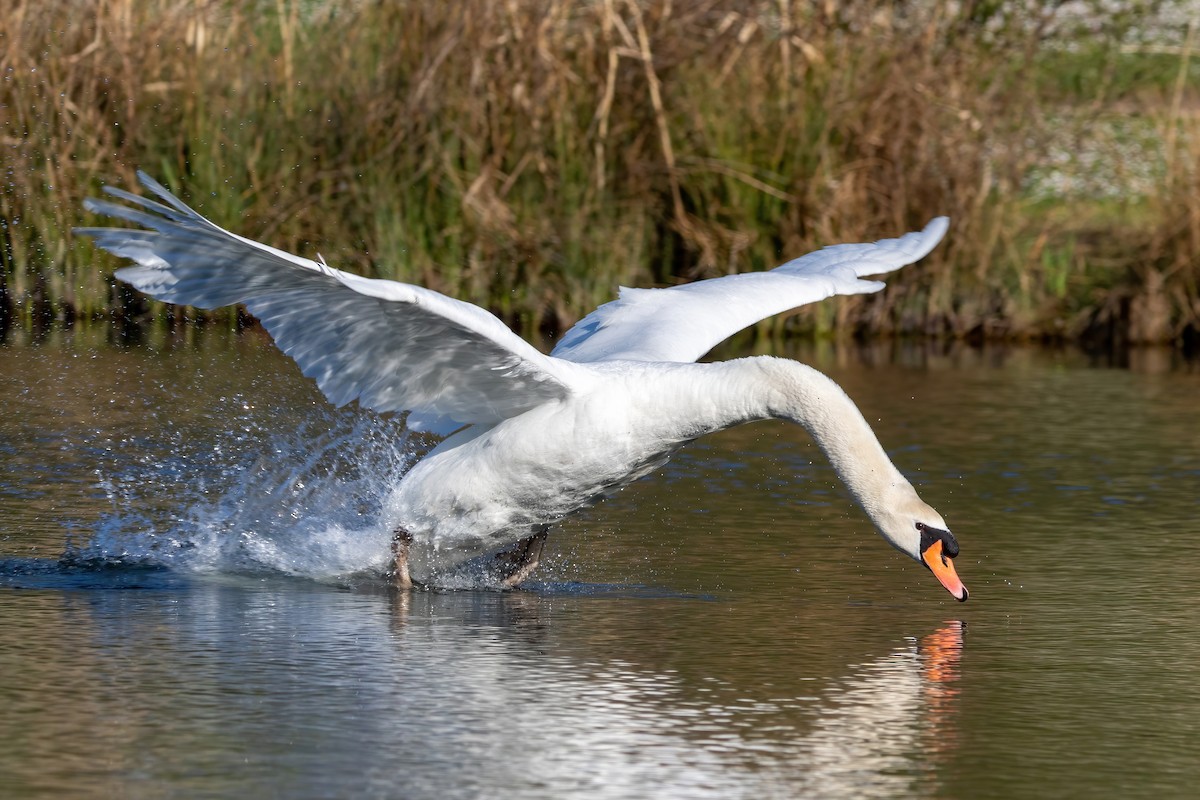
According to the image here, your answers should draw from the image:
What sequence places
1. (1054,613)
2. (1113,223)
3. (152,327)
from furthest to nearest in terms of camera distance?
(1113,223) < (152,327) < (1054,613)

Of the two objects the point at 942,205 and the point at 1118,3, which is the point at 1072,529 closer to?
the point at 942,205

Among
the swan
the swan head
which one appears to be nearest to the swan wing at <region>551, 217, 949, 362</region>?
the swan

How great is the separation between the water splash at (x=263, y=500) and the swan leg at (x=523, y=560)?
442 mm

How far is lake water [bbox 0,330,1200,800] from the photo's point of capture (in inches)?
198

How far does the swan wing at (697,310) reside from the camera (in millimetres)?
8086

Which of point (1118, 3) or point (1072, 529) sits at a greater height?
point (1118, 3)

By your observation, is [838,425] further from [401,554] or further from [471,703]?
[471,703]

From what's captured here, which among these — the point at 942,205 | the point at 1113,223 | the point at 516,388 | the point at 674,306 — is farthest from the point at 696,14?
the point at 516,388

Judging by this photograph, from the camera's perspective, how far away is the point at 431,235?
1484 cm

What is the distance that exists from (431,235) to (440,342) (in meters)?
7.96

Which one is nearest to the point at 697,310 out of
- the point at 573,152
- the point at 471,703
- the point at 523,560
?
the point at 523,560

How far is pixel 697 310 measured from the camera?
8.46 metres

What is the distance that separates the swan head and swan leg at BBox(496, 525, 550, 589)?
1392 mm

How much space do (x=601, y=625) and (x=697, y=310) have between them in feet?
6.92
